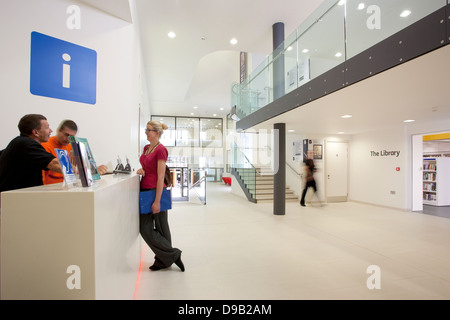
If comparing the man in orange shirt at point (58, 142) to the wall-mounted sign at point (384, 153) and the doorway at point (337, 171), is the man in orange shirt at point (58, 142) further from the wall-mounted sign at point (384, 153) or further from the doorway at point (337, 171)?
the wall-mounted sign at point (384, 153)

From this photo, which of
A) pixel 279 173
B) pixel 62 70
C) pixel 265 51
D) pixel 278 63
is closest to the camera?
pixel 62 70

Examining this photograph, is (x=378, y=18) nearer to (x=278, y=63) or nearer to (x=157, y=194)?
(x=278, y=63)

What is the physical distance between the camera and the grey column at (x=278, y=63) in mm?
5922

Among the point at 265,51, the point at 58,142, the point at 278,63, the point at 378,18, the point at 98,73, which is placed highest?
the point at 265,51

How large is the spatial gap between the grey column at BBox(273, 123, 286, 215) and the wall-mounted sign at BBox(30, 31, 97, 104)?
4822 millimetres

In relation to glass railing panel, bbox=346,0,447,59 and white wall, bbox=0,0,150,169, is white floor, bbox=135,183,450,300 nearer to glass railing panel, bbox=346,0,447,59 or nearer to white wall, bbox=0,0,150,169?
white wall, bbox=0,0,150,169

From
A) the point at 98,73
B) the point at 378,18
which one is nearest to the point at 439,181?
the point at 378,18

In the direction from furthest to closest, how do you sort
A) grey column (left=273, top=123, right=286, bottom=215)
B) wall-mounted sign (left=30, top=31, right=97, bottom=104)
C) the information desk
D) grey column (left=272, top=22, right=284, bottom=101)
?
grey column (left=273, top=123, right=286, bottom=215), grey column (left=272, top=22, right=284, bottom=101), wall-mounted sign (left=30, top=31, right=97, bottom=104), the information desk

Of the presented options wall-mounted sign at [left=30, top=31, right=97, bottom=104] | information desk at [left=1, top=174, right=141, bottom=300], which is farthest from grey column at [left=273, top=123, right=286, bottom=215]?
information desk at [left=1, top=174, right=141, bottom=300]

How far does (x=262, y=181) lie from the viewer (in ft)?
31.9

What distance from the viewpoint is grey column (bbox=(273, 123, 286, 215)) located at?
659 cm

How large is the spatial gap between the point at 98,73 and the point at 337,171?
27.6ft

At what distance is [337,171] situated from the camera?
29.5ft
